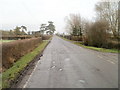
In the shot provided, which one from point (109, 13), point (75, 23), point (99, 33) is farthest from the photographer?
point (75, 23)

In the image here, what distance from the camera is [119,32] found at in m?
31.4

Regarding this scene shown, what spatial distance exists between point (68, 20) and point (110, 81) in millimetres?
69242

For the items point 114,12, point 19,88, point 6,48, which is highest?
point 114,12

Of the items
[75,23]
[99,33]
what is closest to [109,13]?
[99,33]

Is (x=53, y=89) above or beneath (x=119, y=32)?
beneath

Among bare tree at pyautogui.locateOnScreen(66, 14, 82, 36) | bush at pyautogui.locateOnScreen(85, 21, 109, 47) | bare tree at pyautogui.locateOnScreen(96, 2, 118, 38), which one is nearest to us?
bush at pyautogui.locateOnScreen(85, 21, 109, 47)

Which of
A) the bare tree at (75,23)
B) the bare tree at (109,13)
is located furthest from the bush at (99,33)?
the bare tree at (75,23)

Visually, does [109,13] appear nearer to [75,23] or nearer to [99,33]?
[99,33]

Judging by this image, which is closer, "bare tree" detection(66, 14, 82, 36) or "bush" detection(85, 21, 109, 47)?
"bush" detection(85, 21, 109, 47)

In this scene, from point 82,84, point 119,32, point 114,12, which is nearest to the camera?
point 82,84

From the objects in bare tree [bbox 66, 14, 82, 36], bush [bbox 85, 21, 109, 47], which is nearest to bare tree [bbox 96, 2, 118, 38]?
bush [bbox 85, 21, 109, 47]

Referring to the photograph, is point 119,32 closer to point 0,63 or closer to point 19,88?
point 0,63

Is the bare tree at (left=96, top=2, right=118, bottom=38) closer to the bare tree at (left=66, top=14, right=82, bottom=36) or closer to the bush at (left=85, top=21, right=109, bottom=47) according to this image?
the bush at (left=85, top=21, right=109, bottom=47)

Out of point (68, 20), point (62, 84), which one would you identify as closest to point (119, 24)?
point (62, 84)
